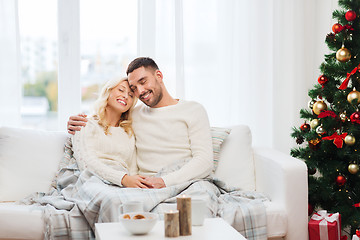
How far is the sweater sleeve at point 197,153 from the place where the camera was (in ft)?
8.46

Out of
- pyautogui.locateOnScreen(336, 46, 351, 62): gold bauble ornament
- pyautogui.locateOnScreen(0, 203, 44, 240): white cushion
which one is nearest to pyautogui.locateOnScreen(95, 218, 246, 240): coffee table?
pyautogui.locateOnScreen(0, 203, 44, 240): white cushion

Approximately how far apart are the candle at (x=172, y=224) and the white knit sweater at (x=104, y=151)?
78 centimetres

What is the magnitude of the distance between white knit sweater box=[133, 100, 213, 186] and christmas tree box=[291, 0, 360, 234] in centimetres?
66

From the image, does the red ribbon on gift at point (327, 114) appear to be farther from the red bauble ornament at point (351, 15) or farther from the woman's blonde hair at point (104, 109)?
the woman's blonde hair at point (104, 109)

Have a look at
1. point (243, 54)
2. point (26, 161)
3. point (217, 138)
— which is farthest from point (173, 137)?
point (243, 54)

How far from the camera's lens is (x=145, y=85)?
2785 mm

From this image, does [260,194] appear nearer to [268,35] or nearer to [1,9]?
[268,35]

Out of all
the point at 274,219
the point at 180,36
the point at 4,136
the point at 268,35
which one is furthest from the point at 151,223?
the point at 268,35

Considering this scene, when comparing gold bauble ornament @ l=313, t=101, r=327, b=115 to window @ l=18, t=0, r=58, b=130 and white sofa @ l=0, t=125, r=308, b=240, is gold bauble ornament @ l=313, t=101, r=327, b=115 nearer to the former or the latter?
white sofa @ l=0, t=125, r=308, b=240

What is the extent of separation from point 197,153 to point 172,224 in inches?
36.9

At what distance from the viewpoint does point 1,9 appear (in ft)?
10.6

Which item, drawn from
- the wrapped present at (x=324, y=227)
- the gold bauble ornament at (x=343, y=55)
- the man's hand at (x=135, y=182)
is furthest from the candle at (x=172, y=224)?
the gold bauble ornament at (x=343, y=55)

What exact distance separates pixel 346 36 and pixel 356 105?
389mm

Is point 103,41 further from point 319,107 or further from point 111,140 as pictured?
point 319,107
